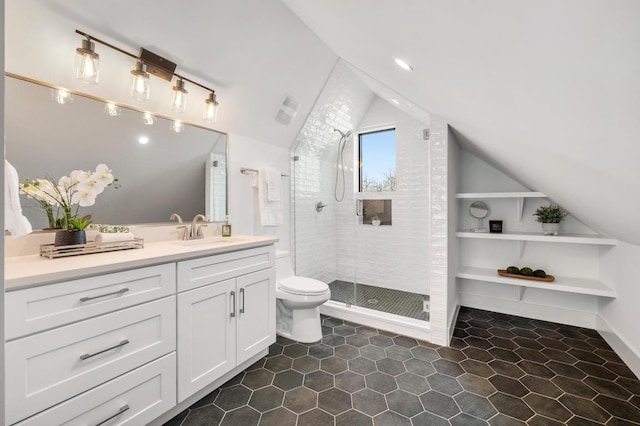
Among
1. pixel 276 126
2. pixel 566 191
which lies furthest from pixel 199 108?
pixel 566 191

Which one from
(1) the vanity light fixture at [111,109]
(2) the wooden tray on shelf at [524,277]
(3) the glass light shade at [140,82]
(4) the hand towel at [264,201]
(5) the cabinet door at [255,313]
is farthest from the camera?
(4) the hand towel at [264,201]

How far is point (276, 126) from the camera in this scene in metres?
2.74

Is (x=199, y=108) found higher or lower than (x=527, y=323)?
higher

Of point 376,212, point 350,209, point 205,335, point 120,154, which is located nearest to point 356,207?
point 350,209

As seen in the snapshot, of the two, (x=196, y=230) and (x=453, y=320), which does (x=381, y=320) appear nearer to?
(x=453, y=320)

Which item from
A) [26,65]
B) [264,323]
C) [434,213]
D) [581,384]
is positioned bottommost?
[581,384]

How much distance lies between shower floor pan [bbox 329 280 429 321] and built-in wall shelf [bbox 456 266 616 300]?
0.53 metres

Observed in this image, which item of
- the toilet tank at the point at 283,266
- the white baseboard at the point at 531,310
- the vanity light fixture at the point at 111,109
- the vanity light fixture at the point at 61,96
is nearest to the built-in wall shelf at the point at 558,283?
the white baseboard at the point at 531,310

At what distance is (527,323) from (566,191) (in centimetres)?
162

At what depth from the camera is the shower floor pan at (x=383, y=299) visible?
267cm

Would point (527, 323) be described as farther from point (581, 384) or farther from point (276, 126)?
point (276, 126)

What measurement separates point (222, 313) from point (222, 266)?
28 cm

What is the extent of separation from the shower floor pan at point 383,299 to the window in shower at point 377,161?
1.17m

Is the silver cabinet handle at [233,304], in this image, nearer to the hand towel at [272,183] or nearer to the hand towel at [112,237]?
the hand towel at [112,237]
